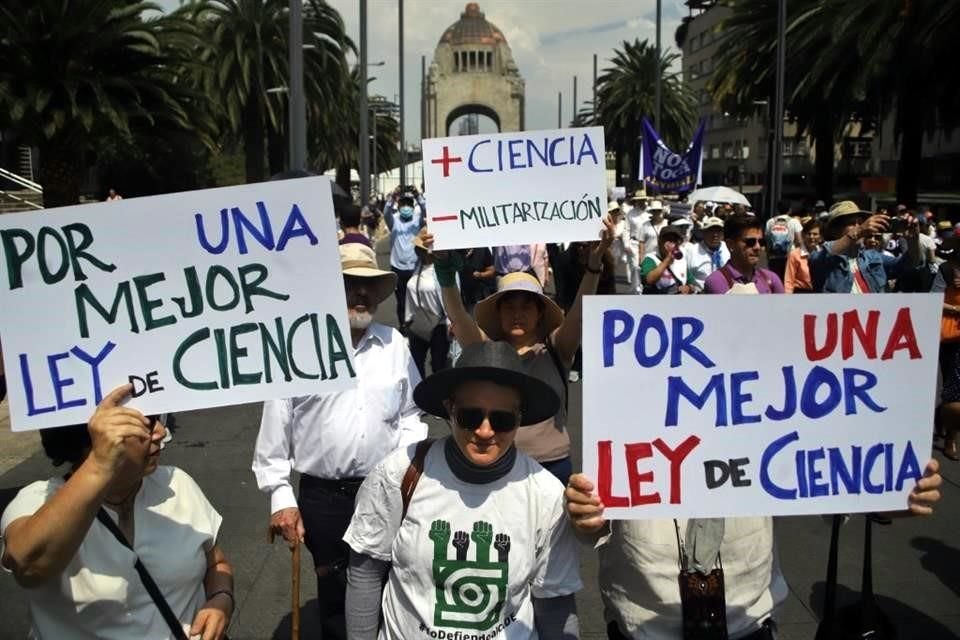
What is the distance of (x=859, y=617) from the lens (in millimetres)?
3316

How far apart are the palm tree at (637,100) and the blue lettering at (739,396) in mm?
41028

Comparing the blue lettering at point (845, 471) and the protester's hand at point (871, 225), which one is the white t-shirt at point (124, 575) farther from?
the protester's hand at point (871, 225)

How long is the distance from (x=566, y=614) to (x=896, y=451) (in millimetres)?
972

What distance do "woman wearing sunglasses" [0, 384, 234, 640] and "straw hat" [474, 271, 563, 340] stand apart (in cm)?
165

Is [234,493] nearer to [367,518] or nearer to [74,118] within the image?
[367,518]

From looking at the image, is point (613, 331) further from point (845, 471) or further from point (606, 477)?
point (845, 471)

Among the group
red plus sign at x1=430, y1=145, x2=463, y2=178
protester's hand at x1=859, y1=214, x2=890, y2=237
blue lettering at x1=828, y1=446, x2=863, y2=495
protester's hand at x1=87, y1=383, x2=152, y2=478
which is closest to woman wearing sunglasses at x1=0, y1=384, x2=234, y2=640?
protester's hand at x1=87, y1=383, x2=152, y2=478

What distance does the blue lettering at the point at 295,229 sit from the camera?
104 inches

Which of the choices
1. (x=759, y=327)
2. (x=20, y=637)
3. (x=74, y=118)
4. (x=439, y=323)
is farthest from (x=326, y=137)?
(x=759, y=327)

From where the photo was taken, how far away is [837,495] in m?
2.54

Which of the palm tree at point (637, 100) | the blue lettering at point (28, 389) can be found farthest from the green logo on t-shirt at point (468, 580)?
the palm tree at point (637, 100)

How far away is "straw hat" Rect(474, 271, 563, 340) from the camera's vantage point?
3883mm

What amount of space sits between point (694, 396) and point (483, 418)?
549mm

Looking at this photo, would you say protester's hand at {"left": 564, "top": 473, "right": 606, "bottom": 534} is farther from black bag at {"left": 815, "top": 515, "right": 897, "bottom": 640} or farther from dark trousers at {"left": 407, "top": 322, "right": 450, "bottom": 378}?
dark trousers at {"left": 407, "top": 322, "right": 450, "bottom": 378}
